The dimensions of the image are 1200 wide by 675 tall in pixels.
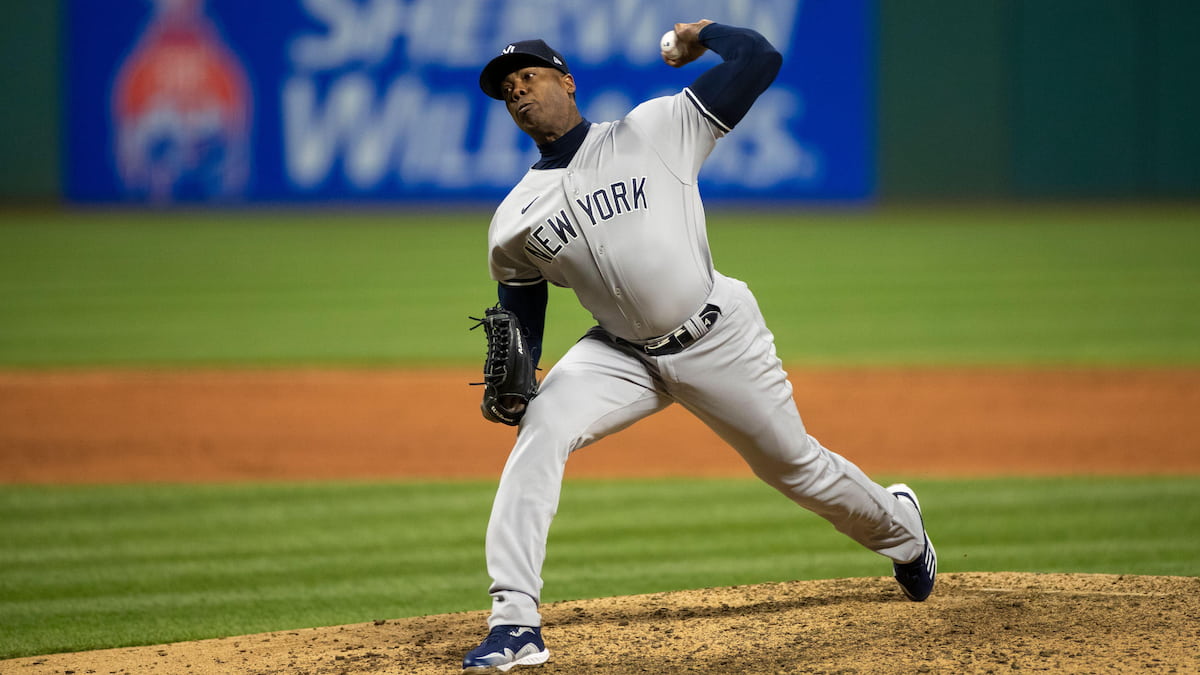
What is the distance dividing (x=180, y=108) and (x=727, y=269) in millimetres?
9700

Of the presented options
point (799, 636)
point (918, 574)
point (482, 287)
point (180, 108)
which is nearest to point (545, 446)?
point (799, 636)

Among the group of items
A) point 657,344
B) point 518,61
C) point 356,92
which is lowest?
point 657,344

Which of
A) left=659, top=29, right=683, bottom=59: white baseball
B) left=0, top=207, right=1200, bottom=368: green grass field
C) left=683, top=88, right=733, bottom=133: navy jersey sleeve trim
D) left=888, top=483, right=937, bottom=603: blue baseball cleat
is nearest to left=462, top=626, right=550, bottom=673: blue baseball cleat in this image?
left=888, top=483, right=937, bottom=603: blue baseball cleat

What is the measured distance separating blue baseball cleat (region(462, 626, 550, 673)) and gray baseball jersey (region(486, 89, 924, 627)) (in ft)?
0.10

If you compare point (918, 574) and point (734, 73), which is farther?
point (918, 574)

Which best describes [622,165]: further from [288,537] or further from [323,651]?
[288,537]

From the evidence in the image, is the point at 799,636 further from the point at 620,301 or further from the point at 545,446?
the point at 620,301

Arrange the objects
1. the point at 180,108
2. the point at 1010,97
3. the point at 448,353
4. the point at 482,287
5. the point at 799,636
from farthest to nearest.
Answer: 1. the point at 1010,97
2. the point at 180,108
3. the point at 482,287
4. the point at 448,353
5. the point at 799,636

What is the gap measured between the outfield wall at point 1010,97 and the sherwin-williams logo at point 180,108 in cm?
169

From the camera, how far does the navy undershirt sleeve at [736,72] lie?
12.0ft

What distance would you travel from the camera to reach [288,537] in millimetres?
5660

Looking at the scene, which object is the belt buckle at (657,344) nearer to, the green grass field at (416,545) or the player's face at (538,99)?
the player's face at (538,99)

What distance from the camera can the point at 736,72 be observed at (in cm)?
365

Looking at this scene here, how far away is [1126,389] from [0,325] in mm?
9274
